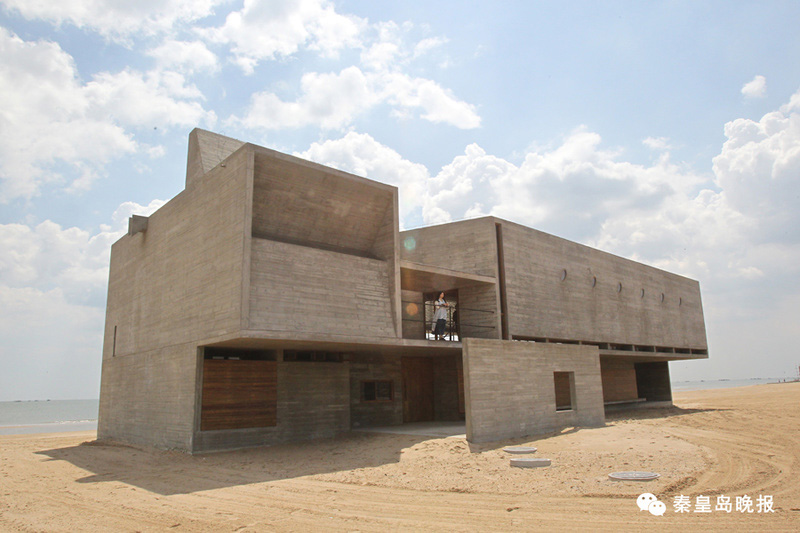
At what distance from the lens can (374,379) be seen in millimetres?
19031

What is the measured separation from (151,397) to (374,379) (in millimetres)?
7174

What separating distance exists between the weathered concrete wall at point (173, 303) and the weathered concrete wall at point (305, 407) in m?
1.84

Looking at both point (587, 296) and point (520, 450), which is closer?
point (520, 450)

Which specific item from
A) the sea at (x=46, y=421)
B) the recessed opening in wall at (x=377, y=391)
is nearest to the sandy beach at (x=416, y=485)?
the recessed opening in wall at (x=377, y=391)

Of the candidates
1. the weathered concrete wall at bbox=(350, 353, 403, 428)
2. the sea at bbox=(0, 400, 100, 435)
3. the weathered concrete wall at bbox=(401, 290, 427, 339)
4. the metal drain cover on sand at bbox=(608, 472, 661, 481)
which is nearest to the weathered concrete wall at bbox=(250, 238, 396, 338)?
the weathered concrete wall at bbox=(350, 353, 403, 428)

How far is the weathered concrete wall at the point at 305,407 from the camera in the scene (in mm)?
15102

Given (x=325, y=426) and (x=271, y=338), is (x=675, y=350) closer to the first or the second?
(x=325, y=426)

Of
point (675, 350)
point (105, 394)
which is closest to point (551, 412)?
point (105, 394)

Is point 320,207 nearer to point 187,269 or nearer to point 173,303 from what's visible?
point 187,269

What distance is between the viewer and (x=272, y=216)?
1478 cm

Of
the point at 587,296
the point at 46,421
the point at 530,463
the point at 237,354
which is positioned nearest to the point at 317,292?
the point at 237,354

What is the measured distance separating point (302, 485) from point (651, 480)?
5975 mm

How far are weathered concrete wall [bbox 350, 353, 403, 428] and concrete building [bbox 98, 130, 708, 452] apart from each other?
0.05m

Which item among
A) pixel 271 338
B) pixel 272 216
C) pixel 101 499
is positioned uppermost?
pixel 272 216
